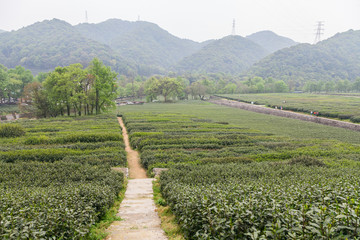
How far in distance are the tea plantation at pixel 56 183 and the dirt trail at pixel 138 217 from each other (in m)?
0.70

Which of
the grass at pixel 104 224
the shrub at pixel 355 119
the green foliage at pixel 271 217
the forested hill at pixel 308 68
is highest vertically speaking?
the forested hill at pixel 308 68

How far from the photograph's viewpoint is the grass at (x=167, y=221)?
255 inches

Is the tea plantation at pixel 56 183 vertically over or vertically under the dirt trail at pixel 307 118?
over

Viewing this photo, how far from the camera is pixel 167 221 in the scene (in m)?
7.71

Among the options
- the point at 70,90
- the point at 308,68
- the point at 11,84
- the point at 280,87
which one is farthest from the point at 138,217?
the point at 308,68

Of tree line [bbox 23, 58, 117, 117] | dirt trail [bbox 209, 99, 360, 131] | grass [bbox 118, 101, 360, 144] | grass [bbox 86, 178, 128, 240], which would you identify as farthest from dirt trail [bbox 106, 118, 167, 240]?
dirt trail [bbox 209, 99, 360, 131]

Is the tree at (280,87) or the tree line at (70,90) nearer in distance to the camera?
the tree line at (70,90)

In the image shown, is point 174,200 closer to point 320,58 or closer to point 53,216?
point 53,216

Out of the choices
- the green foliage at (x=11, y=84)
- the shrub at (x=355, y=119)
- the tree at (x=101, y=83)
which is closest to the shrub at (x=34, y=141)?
the tree at (x=101, y=83)

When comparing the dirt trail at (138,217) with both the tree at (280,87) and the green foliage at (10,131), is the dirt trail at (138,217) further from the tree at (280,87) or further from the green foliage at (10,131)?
the tree at (280,87)

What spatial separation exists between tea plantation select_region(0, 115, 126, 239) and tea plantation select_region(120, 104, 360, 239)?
8.51 ft

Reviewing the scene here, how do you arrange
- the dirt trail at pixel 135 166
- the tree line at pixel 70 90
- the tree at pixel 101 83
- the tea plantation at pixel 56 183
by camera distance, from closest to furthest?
the tea plantation at pixel 56 183, the dirt trail at pixel 135 166, the tree line at pixel 70 90, the tree at pixel 101 83

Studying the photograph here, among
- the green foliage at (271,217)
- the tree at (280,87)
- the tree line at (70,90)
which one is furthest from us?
the tree at (280,87)

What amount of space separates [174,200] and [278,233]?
467 centimetres
